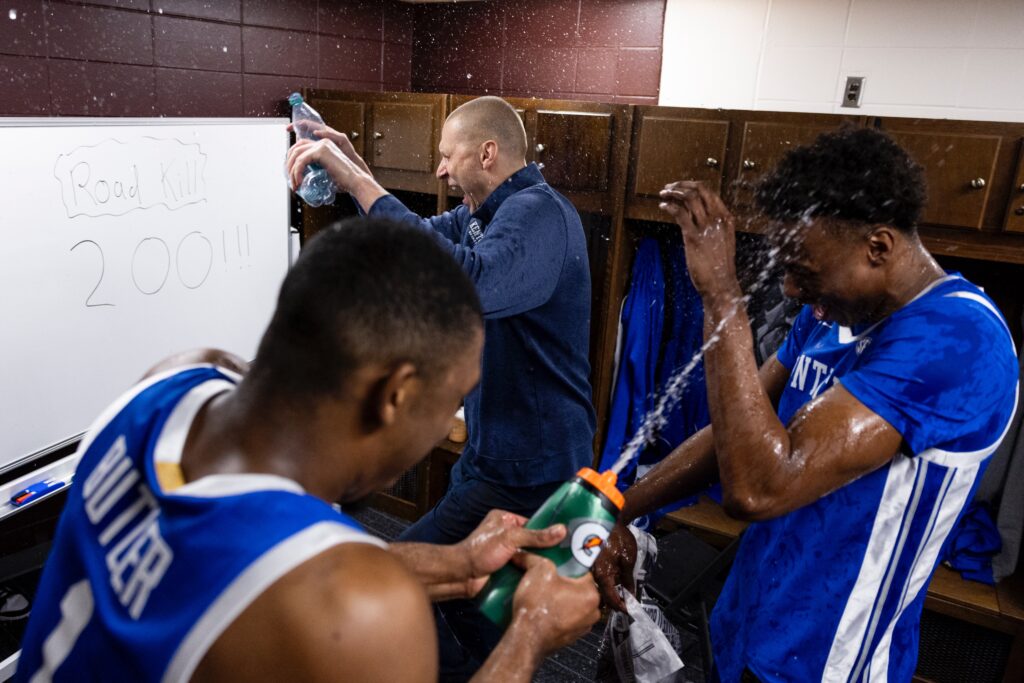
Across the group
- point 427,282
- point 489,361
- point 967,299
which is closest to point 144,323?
point 489,361

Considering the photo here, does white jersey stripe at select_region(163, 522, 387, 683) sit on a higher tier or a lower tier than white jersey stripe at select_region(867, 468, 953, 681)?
higher

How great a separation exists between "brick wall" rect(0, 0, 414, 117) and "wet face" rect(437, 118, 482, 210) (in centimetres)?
136

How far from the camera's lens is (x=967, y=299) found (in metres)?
1.15

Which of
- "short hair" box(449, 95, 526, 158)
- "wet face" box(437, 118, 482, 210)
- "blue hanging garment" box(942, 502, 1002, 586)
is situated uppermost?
"short hair" box(449, 95, 526, 158)

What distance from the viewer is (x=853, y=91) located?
2754mm

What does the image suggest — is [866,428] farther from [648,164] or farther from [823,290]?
[648,164]

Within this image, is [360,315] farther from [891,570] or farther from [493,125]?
[493,125]

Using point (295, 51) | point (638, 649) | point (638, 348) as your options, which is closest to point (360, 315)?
point (638, 649)

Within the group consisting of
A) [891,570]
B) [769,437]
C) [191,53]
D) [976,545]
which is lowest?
[976,545]

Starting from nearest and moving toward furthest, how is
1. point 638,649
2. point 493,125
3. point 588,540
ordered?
point 588,540 < point 638,649 < point 493,125

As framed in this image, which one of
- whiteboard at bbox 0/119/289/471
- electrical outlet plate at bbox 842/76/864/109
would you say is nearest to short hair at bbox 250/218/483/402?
whiteboard at bbox 0/119/289/471

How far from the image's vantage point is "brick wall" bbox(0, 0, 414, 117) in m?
2.36

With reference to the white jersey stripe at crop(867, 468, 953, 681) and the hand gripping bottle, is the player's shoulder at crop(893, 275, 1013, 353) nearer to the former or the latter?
the white jersey stripe at crop(867, 468, 953, 681)

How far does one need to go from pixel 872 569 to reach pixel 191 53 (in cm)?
287
